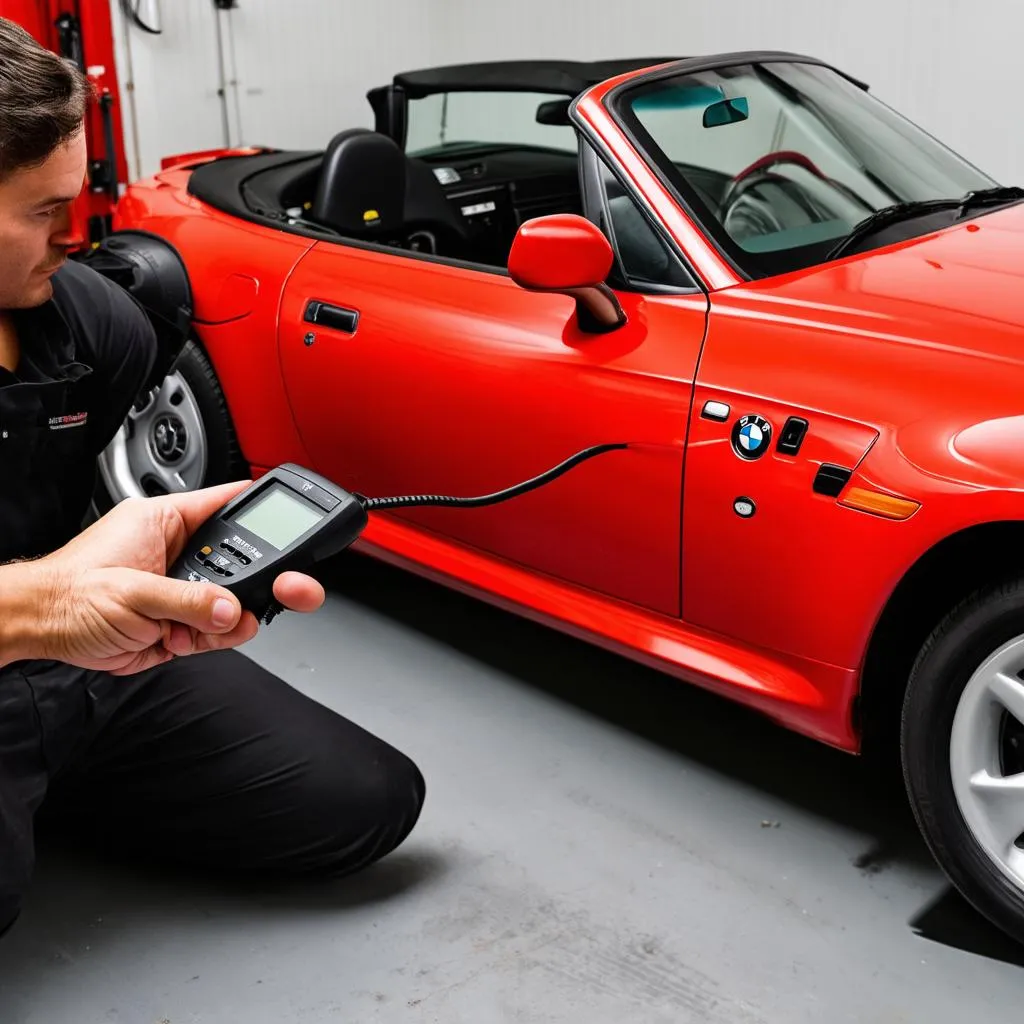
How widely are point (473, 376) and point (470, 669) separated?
2.39ft

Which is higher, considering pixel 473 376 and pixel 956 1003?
pixel 473 376

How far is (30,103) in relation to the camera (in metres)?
1.61

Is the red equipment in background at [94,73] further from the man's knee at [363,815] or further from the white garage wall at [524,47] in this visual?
the man's knee at [363,815]

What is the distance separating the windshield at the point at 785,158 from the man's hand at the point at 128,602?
120 centimetres

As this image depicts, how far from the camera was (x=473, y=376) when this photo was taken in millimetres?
2492

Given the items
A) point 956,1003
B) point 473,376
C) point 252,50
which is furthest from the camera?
point 252,50

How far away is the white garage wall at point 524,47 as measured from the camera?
5352 millimetres

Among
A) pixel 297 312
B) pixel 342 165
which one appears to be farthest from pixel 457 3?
pixel 297 312

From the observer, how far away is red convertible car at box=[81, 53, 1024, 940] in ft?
6.40

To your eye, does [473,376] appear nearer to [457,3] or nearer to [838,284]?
[838,284]

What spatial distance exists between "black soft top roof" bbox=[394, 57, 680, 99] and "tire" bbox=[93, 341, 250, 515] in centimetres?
91

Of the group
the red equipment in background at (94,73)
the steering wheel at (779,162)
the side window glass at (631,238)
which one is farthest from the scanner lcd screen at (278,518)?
the red equipment in background at (94,73)

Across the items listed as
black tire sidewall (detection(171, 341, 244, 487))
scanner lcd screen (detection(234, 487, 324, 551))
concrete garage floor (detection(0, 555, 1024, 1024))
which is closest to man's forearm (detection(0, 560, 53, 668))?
scanner lcd screen (detection(234, 487, 324, 551))

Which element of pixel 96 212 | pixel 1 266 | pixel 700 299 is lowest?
pixel 96 212
